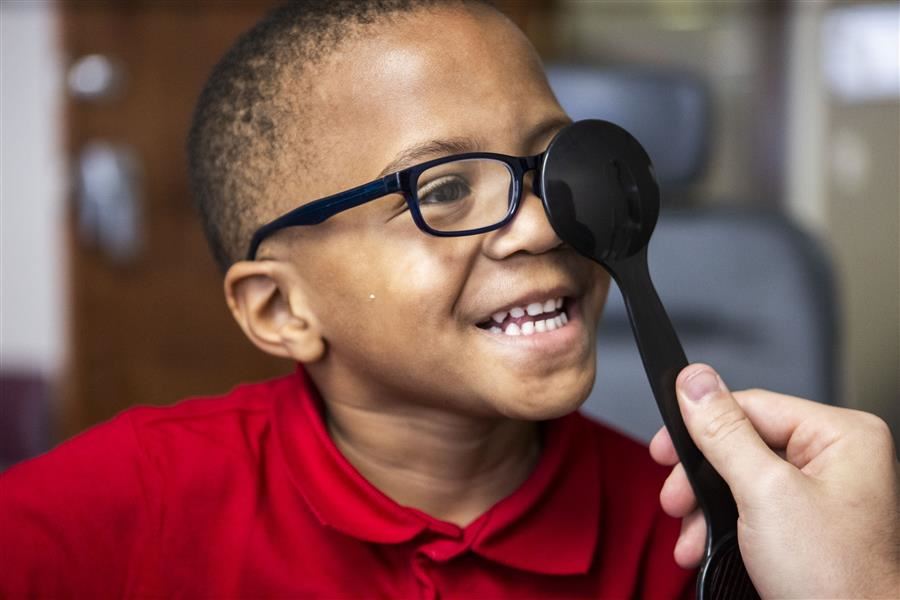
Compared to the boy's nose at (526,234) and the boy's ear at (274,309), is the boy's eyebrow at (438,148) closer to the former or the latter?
the boy's nose at (526,234)

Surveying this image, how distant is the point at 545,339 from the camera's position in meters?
0.90

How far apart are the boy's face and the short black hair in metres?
0.02

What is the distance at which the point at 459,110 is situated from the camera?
906mm

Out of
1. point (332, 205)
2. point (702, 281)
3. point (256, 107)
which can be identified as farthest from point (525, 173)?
point (702, 281)

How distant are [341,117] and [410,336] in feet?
0.66

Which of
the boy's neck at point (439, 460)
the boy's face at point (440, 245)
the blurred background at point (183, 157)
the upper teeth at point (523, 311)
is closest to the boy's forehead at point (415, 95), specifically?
the boy's face at point (440, 245)

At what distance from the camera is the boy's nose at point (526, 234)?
2.89 feet

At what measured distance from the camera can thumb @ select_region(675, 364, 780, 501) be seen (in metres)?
0.80

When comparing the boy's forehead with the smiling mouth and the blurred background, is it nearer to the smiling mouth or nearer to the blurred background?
the smiling mouth

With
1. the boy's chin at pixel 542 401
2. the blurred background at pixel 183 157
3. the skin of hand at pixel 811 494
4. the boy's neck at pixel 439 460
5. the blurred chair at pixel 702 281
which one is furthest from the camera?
the blurred background at pixel 183 157

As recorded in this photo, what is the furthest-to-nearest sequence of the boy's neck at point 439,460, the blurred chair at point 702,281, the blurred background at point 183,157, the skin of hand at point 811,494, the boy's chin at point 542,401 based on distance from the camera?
1. the blurred background at point 183,157
2. the blurred chair at point 702,281
3. the boy's neck at point 439,460
4. the boy's chin at point 542,401
5. the skin of hand at point 811,494

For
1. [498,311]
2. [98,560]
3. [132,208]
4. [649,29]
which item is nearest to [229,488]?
[98,560]

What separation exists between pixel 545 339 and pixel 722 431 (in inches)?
6.4

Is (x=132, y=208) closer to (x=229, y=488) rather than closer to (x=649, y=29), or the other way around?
(x=649, y=29)
